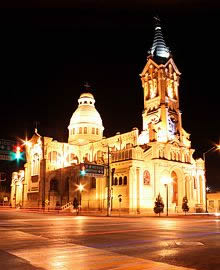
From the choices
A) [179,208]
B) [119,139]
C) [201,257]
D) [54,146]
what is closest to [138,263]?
[201,257]

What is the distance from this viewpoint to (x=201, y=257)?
36.3 feet

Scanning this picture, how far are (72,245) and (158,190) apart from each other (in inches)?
2190

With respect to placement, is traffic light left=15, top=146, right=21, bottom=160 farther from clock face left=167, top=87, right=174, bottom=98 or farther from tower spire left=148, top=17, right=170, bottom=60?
tower spire left=148, top=17, right=170, bottom=60

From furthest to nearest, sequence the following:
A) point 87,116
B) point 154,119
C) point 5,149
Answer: point 87,116, point 154,119, point 5,149

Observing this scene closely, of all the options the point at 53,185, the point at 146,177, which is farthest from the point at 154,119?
the point at 53,185

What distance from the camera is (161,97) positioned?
7750cm

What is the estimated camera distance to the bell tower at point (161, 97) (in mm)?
75000

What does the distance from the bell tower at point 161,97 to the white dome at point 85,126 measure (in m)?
19.9

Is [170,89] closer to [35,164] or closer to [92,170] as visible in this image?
[92,170]

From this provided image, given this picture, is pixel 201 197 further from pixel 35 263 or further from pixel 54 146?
pixel 35 263

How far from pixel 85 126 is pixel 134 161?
112ft

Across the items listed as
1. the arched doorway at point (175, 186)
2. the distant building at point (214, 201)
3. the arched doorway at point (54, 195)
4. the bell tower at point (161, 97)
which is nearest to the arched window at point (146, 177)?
the bell tower at point (161, 97)

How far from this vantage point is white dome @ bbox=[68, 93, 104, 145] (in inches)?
3730

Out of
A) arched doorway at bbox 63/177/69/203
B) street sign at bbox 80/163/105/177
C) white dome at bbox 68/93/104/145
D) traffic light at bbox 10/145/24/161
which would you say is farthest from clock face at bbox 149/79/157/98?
traffic light at bbox 10/145/24/161
